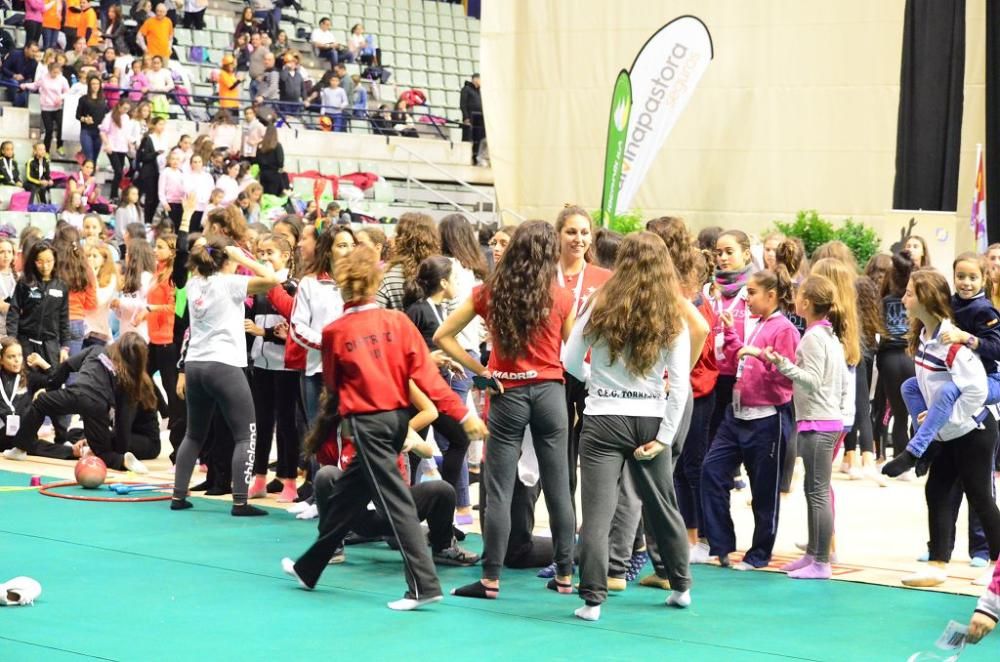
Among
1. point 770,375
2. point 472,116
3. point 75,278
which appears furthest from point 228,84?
point 770,375

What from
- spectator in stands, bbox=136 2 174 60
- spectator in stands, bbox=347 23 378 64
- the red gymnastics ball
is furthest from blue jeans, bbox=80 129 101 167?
the red gymnastics ball

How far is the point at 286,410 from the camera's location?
9125 millimetres

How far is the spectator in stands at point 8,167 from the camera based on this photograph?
746 inches

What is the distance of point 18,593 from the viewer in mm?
6320

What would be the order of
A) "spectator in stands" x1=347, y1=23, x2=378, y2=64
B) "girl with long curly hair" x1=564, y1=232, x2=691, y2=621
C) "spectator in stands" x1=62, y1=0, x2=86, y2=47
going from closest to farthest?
"girl with long curly hair" x1=564, y1=232, x2=691, y2=621, "spectator in stands" x1=62, y1=0, x2=86, y2=47, "spectator in stands" x1=347, y1=23, x2=378, y2=64

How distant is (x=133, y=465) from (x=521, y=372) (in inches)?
198

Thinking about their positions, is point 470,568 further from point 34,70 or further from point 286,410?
point 34,70

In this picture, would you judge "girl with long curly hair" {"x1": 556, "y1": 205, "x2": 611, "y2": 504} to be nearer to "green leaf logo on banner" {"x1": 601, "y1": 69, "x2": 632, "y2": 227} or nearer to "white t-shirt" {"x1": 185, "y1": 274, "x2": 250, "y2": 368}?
"white t-shirt" {"x1": 185, "y1": 274, "x2": 250, "y2": 368}

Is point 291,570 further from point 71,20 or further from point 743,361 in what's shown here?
point 71,20

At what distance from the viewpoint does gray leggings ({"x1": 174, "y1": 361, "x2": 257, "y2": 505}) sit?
28.3 feet

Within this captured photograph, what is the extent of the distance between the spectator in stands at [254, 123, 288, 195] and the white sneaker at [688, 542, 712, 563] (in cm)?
1397

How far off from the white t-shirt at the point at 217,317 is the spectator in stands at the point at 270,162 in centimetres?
1211

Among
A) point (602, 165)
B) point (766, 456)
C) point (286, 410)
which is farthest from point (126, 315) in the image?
point (602, 165)

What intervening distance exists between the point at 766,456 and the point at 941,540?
93cm
